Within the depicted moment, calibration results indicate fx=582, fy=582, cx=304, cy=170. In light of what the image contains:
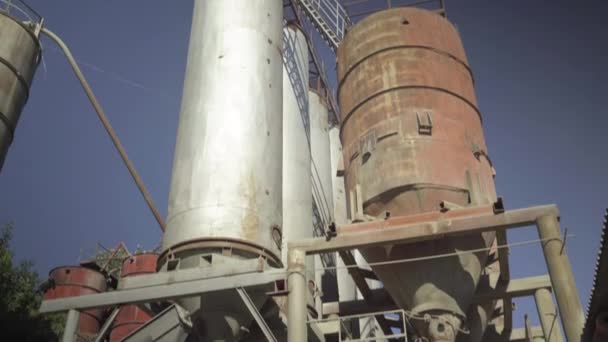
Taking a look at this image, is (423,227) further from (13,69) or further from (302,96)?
(13,69)

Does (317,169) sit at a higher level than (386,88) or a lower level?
higher

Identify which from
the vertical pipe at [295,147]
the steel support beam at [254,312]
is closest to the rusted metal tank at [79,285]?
the vertical pipe at [295,147]

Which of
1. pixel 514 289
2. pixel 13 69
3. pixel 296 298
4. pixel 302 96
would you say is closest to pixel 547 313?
pixel 514 289

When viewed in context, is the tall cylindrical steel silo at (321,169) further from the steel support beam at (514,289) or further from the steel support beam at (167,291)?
the steel support beam at (167,291)

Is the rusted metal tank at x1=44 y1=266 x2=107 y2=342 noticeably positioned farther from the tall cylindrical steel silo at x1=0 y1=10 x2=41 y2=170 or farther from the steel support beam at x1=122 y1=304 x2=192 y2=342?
the steel support beam at x1=122 y1=304 x2=192 y2=342

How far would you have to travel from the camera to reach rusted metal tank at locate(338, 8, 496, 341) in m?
10.5

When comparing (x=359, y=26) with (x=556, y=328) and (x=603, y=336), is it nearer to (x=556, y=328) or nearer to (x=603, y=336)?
(x=556, y=328)

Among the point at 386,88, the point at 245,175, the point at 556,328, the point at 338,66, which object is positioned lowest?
the point at 556,328

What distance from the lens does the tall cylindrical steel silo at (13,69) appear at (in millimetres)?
13953

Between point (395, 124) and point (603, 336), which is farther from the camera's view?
point (395, 124)

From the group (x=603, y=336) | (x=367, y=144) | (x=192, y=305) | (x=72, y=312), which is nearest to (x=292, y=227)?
(x=367, y=144)

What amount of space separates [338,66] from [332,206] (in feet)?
24.2

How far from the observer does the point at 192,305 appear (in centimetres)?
1043

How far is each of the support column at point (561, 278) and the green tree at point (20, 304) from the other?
54.2 feet
